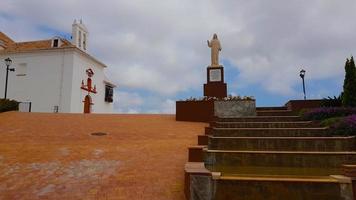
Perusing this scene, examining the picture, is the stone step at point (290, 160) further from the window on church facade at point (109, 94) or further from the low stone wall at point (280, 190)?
the window on church facade at point (109, 94)

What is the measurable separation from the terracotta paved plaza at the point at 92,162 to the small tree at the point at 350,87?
6494 mm

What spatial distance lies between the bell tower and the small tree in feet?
104

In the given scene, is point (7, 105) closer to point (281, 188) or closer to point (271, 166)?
point (271, 166)

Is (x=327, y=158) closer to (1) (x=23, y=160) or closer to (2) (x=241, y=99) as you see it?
(1) (x=23, y=160)

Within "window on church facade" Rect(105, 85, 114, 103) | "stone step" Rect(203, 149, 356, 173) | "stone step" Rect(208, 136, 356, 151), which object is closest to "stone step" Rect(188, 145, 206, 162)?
"stone step" Rect(203, 149, 356, 173)

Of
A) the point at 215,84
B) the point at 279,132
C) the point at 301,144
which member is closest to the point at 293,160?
the point at 301,144

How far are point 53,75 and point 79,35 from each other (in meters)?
6.55

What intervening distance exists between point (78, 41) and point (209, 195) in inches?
1489

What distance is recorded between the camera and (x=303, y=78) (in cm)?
2053

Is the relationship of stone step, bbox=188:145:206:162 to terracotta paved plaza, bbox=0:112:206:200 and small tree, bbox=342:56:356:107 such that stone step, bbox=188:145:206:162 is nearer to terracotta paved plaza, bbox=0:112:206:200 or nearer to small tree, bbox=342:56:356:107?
terracotta paved plaza, bbox=0:112:206:200

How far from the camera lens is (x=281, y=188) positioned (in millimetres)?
5797

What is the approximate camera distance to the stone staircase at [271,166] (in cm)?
577

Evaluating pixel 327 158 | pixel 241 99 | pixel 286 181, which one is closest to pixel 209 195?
pixel 286 181

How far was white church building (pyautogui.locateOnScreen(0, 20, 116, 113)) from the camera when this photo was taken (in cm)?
3653
